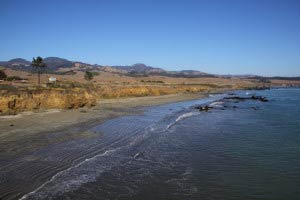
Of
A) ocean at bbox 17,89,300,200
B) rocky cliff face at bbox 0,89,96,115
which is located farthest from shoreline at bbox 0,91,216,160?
rocky cliff face at bbox 0,89,96,115

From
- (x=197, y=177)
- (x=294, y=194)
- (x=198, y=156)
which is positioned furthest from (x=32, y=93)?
(x=294, y=194)

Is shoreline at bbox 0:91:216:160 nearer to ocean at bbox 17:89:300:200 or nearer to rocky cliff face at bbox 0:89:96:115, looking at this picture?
ocean at bbox 17:89:300:200

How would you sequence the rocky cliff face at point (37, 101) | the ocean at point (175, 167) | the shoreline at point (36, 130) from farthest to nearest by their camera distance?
the rocky cliff face at point (37, 101)
the shoreline at point (36, 130)
the ocean at point (175, 167)

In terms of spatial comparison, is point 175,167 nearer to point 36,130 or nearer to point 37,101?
point 36,130

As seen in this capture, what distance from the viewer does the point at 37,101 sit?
30641 millimetres

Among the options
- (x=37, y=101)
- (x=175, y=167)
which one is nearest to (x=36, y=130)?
(x=37, y=101)

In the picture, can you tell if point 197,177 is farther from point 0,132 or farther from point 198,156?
point 0,132

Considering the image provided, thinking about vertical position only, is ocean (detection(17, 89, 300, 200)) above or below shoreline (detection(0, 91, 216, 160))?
below

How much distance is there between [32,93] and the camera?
31453mm

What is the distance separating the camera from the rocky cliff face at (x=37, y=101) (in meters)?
27.1

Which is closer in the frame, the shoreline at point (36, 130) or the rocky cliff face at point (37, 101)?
the shoreline at point (36, 130)

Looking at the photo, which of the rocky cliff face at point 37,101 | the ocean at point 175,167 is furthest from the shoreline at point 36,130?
the rocky cliff face at point 37,101

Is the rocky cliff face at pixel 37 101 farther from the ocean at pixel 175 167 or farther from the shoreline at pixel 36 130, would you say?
the ocean at pixel 175 167

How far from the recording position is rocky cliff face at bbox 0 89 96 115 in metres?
27.1
